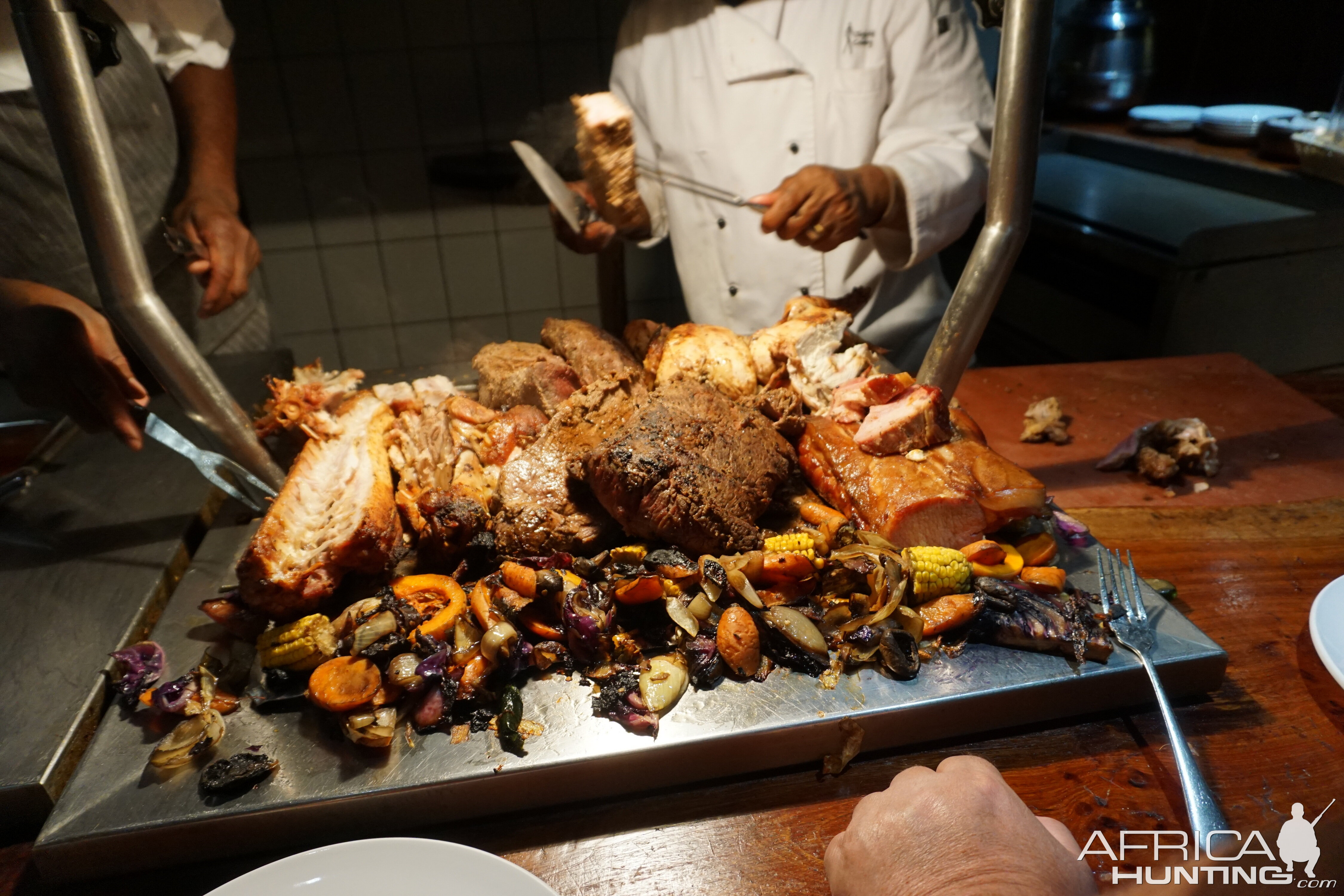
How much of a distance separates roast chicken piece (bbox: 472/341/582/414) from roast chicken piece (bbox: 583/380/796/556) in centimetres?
36

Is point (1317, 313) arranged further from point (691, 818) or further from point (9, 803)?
point (9, 803)

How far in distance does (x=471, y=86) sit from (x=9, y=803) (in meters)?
1.92

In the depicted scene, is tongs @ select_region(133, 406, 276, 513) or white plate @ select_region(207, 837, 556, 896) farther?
tongs @ select_region(133, 406, 276, 513)

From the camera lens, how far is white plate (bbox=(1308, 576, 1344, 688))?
1376 mm

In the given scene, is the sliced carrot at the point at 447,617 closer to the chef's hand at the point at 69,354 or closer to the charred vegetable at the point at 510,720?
the charred vegetable at the point at 510,720

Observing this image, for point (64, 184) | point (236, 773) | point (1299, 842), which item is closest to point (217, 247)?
point (64, 184)

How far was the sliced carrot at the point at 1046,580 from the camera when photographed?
1.53 m

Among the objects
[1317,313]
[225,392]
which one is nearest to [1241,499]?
[1317,313]

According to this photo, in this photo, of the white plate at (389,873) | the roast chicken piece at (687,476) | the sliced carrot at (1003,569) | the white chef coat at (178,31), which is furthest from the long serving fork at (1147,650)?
the white chef coat at (178,31)

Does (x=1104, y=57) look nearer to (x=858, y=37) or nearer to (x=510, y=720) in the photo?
(x=858, y=37)

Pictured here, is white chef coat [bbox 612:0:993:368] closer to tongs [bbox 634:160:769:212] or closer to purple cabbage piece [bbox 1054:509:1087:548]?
tongs [bbox 634:160:769:212]

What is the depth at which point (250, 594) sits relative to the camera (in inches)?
55.4

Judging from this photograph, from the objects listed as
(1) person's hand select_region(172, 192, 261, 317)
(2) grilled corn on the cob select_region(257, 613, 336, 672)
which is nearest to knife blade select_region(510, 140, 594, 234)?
(1) person's hand select_region(172, 192, 261, 317)

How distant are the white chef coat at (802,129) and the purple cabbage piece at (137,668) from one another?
1.94 meters
